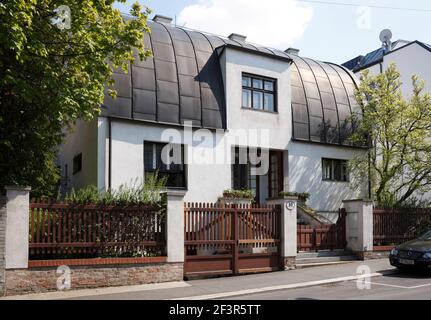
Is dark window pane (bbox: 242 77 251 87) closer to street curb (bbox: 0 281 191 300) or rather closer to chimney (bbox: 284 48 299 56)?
chimney (bbox: 284 48 299 56)

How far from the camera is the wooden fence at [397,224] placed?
16828 mm

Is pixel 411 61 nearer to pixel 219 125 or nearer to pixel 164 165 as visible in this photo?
pixel 219 125

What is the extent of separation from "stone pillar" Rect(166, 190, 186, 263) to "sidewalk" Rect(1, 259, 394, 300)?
30.0 inches

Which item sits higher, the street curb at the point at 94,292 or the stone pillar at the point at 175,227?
the stone pillar at the point at 175,227

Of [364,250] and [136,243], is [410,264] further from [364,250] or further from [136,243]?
[136,243]

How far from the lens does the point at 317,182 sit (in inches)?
821

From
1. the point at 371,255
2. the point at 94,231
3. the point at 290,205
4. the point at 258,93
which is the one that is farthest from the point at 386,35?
the point at 94,231

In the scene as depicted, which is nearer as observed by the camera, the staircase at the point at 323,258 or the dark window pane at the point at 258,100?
the staircase at the point at 323,258

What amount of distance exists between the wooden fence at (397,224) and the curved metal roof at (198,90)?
4.99 metres

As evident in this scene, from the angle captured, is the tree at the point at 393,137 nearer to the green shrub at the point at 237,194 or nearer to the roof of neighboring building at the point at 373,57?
the green shrub at the point at 237,194

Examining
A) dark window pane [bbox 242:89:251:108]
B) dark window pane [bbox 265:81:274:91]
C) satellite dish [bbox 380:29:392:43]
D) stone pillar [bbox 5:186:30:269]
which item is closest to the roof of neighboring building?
satellite dish [bbox 380:29:392:43]

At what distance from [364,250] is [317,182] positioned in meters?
5.27

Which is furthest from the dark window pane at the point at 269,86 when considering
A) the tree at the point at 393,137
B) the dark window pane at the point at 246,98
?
the tree at the point at 393,137
